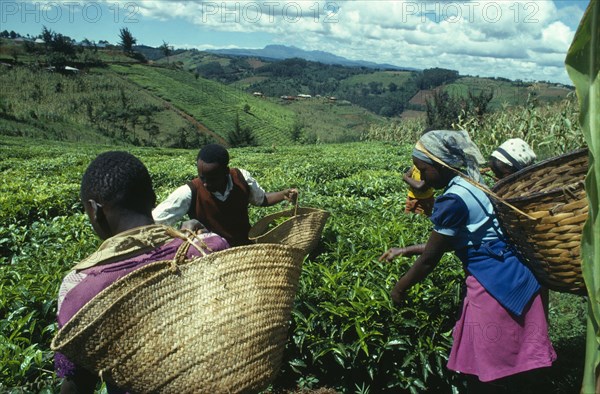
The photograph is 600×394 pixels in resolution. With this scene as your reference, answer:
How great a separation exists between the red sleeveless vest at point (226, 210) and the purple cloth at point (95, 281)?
190 centimetres

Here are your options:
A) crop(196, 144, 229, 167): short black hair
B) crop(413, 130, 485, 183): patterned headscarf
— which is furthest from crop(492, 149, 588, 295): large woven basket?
crop(196, 144, 229, 167): short black hair

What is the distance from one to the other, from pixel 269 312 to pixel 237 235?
7.09 ft

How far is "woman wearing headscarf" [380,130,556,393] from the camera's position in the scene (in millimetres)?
2291

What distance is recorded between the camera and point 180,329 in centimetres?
147

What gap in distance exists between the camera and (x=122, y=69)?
243ft

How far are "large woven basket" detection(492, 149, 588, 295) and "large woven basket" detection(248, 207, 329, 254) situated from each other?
1663 millimetres

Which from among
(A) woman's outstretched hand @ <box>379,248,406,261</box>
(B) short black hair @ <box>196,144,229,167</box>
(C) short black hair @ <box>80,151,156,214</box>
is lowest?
(A) woman's outstretched hand @ <box>379,248,406,261</box>

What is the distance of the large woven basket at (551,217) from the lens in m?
1.90

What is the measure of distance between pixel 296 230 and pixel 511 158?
179 centimetres

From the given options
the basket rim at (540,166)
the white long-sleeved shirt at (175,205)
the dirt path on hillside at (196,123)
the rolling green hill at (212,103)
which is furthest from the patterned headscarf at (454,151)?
the rolling green hill at (212,103)

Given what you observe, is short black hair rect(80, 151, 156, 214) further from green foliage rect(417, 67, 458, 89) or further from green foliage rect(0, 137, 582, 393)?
green foliage rect(417, 67, 458, 89)

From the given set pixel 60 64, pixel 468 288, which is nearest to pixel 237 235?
pixel 468 288

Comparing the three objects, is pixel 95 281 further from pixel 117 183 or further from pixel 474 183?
pixel 474 183

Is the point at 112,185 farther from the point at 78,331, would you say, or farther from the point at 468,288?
the point at 468,288
